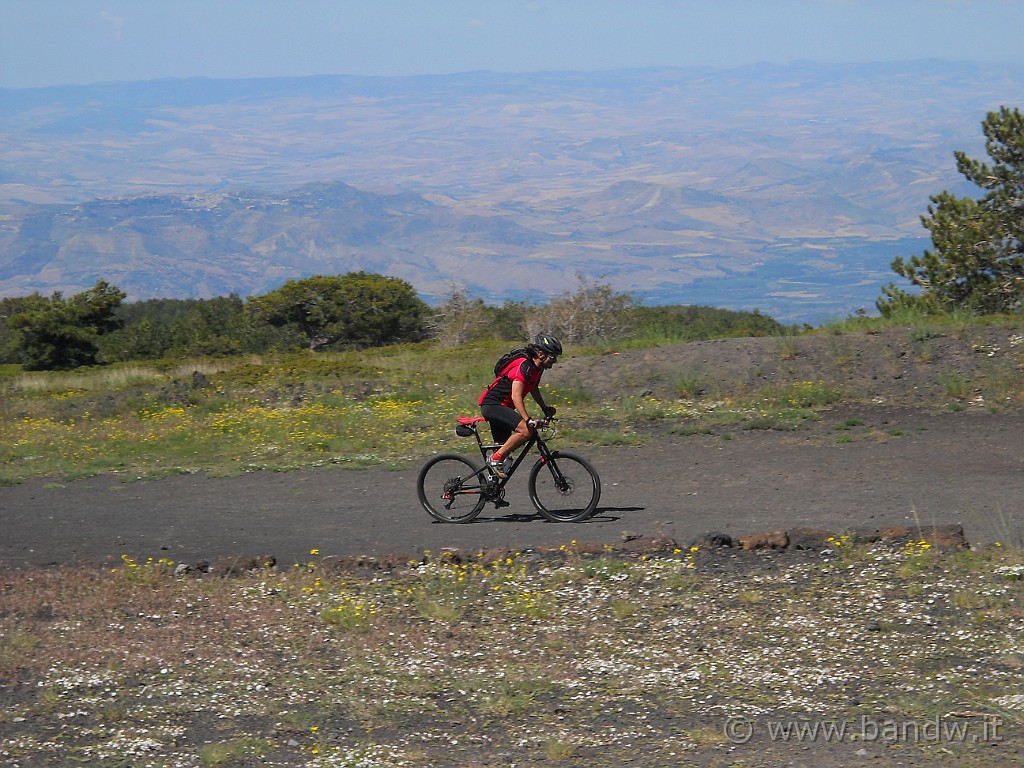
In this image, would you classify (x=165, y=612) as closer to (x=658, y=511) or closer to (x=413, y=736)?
(x=413, y=736)

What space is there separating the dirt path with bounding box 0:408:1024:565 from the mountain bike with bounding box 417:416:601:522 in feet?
0.58

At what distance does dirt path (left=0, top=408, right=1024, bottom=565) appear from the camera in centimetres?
926

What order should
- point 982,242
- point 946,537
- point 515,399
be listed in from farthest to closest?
point 982,242, point 515,399, point 946,537

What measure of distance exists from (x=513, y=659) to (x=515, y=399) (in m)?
3.49

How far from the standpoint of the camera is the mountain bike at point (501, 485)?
9.77 m

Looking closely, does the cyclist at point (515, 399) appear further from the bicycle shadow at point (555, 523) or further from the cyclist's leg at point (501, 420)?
the bicycle shadow at point (555, 523)

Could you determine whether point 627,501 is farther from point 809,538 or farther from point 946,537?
point 946,537

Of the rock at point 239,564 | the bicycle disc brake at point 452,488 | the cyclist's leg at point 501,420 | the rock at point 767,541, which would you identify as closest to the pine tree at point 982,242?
the cyclist's leg at point 501,420

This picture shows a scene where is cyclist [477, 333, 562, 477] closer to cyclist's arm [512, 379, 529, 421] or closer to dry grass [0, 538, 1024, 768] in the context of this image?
cyclist's arm [512, 379, 529, 421]

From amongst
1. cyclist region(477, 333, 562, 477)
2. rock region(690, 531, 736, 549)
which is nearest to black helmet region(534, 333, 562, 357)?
cyclist region(477, 333, 562, 477)

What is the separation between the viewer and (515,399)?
9.62 m

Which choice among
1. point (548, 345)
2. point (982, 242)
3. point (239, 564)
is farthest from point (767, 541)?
point (982, 242)

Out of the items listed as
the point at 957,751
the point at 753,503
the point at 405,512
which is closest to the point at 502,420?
the point at 405,512

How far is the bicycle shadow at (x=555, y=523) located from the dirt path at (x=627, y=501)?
18 millimetres
